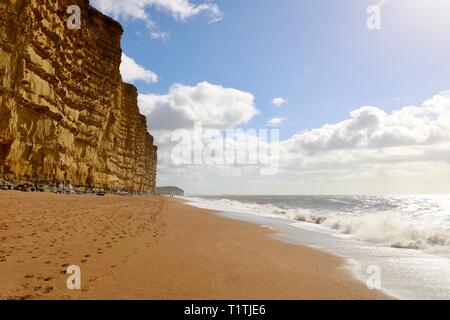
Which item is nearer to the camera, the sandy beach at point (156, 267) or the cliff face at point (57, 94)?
the sandy beach at point (156, 267)

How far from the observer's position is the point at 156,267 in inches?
217

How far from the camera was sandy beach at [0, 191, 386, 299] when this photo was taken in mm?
4277

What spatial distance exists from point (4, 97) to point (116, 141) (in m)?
24.3

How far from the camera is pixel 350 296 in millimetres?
4457

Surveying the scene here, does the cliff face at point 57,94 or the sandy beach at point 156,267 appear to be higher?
the cliff face at point 57,94

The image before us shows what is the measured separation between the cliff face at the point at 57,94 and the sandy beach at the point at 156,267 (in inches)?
422

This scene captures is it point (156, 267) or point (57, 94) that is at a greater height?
point (57, 94)

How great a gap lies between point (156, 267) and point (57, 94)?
21297 mm

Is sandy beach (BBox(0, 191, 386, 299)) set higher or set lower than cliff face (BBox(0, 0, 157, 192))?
lower

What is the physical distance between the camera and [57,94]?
23.1 meters

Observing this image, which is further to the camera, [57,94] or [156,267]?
[57,94]

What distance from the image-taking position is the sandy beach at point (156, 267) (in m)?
4.28

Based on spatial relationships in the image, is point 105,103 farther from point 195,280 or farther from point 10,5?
point 195,280

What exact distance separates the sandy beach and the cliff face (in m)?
10.7
